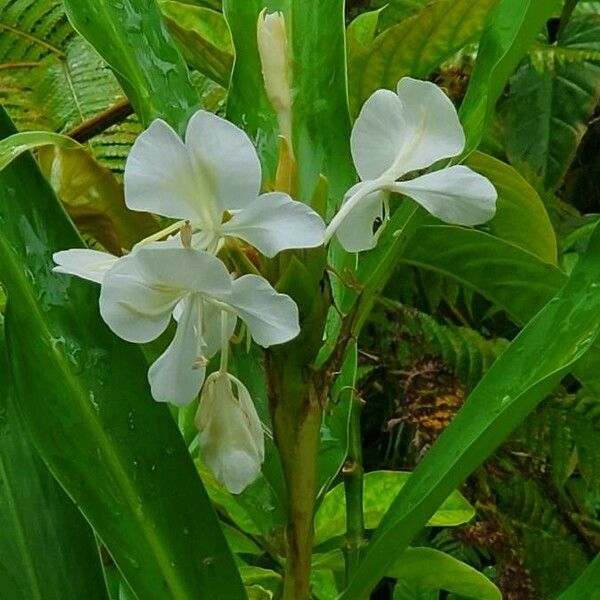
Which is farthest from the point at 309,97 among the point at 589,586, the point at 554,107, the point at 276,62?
the point at 554,107

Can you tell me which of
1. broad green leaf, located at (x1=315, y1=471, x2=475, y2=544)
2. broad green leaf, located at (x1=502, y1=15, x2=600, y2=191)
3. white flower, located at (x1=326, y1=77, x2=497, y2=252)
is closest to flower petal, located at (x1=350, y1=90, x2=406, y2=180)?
white flower, located at (x1=326, y1=77, x2=497, y2=252)

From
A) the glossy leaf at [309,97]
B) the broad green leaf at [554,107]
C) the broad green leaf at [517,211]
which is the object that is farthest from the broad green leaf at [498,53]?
the broad green leaf at [554,107]

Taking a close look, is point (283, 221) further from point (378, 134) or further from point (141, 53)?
point (141, 53)

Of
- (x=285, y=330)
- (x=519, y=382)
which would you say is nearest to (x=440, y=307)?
(x=519, y=382)

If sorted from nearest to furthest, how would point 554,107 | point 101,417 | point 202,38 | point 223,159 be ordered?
1. point 223,159
2. point 101,417
3. point 202,38
4. point 554,107

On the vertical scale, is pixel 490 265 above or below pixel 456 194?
below

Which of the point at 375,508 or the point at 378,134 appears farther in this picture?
the point at 375,508

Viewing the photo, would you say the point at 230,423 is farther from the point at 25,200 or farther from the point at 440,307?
the point at 440,307
